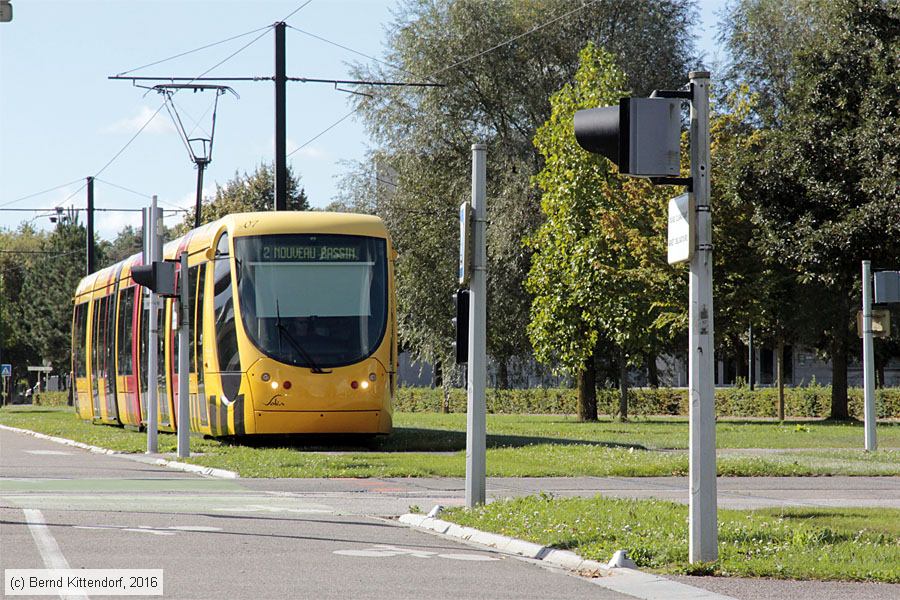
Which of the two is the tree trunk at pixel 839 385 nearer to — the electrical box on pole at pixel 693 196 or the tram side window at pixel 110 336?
the tram side window at pixel 110 336

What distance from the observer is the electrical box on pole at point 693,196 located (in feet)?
31.2

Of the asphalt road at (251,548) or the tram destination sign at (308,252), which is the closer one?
the asphalt road at (251,548)

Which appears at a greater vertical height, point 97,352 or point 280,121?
point 280,121

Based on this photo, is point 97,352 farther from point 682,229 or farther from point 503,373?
point 682,229

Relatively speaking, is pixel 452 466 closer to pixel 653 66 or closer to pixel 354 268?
pixel 354 268

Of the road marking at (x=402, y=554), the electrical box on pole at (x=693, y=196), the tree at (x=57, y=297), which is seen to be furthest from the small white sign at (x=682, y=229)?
the tree at (x=57, y=297)

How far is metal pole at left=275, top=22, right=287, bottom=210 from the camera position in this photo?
29.7 m

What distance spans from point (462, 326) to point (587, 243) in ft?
82.5

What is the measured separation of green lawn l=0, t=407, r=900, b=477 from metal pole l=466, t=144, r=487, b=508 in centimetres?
570

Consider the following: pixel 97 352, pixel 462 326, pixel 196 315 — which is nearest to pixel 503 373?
pixel 97 352

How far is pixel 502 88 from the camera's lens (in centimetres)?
4225

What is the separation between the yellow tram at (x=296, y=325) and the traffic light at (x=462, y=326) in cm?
949

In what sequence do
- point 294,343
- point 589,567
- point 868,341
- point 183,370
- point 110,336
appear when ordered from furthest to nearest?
point 110,336, point 868,341, point 294,343, point 183,370, point 589,567

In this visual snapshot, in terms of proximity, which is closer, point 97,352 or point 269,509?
point 269,509
